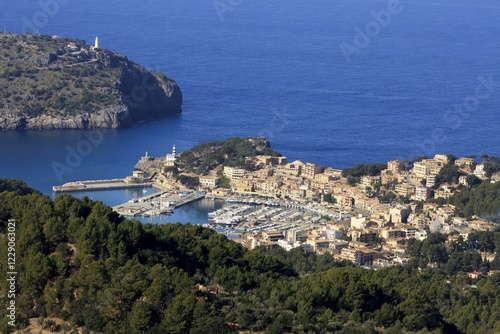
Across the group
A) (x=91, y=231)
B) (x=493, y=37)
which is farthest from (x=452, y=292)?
(x=493, y=37)

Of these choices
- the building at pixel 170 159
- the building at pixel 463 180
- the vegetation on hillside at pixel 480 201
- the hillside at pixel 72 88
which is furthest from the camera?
the hillside at pixel 72 88

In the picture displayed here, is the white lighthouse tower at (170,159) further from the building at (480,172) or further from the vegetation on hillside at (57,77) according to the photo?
the building at (480,172)

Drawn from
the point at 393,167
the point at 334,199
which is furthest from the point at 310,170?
the point at 393,167

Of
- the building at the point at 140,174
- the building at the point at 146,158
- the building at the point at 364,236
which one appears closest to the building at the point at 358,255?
the building at the point at 364,236

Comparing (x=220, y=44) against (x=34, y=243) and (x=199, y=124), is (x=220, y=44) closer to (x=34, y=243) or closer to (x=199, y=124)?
(x=199, y=124)

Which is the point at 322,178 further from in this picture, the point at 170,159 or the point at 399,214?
the point at 170,159
